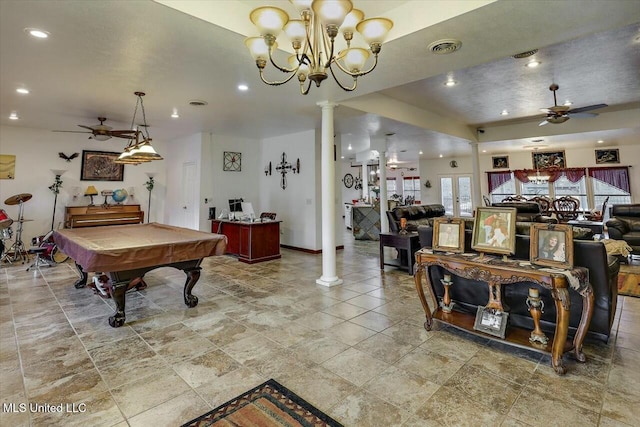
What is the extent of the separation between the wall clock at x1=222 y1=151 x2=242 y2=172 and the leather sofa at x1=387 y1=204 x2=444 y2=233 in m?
4.02

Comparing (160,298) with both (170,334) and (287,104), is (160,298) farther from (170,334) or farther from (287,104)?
(287,104)

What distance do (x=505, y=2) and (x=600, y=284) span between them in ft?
7.42

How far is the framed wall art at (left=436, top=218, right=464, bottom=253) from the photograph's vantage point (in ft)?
8.78

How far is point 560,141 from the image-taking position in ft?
28.6

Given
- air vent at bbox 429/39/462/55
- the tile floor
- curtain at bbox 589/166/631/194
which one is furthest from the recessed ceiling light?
curtain at bbox 589/166/631/194

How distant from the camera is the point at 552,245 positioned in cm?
221

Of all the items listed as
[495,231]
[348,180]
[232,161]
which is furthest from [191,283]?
[348,180]

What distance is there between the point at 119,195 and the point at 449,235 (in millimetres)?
7774

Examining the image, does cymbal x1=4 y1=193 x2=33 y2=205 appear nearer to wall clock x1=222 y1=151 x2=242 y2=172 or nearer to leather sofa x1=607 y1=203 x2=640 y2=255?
wall clock x1=222 y1=151 x2=242 y2=172

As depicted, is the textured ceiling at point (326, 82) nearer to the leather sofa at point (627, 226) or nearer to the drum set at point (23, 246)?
the drum set at point (23, 246)

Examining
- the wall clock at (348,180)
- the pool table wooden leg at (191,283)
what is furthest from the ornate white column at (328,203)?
the wall clock at (348,180)

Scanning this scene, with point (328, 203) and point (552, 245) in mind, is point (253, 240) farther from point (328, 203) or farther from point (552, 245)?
point (552, 245)

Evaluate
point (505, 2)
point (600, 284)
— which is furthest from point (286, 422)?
point (505, 2)

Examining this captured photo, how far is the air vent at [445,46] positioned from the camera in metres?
2.80
